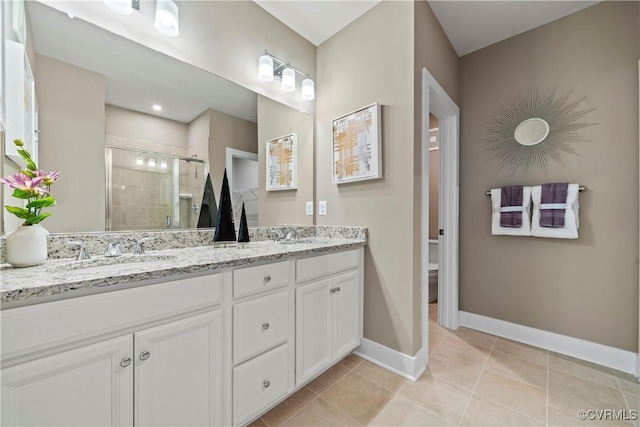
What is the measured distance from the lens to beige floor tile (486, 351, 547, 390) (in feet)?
5.39

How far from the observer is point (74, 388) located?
76cm

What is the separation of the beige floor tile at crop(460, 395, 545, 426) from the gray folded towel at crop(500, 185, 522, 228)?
1.34 metres

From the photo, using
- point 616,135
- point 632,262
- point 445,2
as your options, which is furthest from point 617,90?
point 445,2

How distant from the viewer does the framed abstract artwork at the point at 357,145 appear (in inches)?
70.9

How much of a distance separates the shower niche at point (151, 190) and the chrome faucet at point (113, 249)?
96mm

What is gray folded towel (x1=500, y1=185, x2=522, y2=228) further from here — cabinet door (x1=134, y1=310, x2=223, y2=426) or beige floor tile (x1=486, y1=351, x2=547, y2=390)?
cabinet door (x1=134, y1=310, x2=223, y2=426)

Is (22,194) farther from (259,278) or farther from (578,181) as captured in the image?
(578,181)

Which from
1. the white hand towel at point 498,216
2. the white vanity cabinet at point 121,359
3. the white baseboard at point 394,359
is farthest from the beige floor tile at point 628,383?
the white vanity cabinet at point 121,359

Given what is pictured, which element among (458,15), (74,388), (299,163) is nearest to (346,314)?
(299,163)

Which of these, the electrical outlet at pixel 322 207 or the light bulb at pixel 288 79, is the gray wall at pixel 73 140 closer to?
the light bulb at pixel 288 79

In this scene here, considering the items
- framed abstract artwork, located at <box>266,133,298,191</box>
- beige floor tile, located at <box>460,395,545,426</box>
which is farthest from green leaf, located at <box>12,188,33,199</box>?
beige floor tile, located at <box>460,395,545,426</box>

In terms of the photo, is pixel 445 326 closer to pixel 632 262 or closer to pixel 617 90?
pixel 632 262

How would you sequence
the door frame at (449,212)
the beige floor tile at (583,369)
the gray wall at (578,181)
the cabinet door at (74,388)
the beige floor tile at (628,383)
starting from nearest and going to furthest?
the cabinet door at (74,388) → the beige floor tile at (628,383) → the beige floor tile at (583,369) → the gray wall at (578,181) → the door frame at (449,212)

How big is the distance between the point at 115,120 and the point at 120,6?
53 cm
